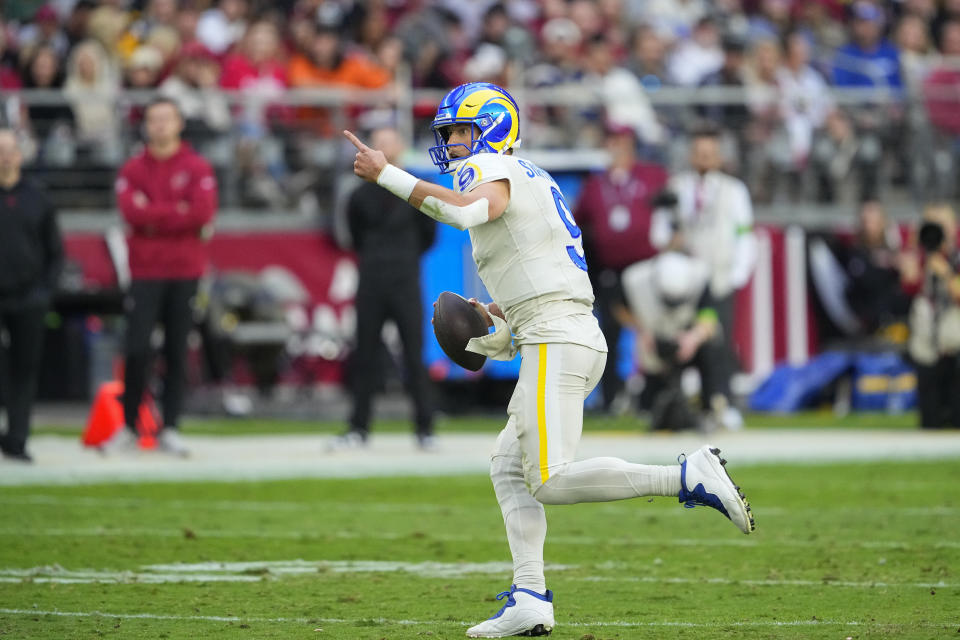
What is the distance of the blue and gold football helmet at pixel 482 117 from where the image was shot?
591cm

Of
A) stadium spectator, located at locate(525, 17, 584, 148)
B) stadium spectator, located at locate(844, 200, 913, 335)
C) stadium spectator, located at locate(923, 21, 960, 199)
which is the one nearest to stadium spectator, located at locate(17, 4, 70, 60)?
stadium spectator, located at locate(525, 17, 584, 148)

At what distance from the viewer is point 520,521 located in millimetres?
5781

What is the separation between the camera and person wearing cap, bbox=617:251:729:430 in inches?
507

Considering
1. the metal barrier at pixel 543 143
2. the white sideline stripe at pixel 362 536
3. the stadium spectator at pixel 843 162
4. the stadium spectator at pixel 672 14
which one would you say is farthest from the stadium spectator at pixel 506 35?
the white sideline stripe at pixel 362 536

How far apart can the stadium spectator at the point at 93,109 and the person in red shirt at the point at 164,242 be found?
450 cm

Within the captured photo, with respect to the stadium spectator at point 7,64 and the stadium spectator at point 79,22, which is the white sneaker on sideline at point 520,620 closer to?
the stadium spectator at point 7,64

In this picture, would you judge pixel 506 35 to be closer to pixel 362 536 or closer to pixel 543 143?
pixel 543 143

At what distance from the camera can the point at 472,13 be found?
1895cm

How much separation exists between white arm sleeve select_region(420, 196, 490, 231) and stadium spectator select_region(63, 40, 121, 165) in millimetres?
10755

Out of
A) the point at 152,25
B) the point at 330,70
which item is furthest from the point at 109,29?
the point at 330,70

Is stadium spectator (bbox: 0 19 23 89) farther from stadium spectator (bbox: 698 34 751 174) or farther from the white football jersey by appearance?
the white football jersey

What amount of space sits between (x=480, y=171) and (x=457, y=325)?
605mm

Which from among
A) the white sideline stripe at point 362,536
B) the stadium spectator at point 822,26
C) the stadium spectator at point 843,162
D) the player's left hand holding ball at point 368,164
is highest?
the stadium spectator at point 822,26

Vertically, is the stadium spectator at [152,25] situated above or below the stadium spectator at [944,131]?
above
